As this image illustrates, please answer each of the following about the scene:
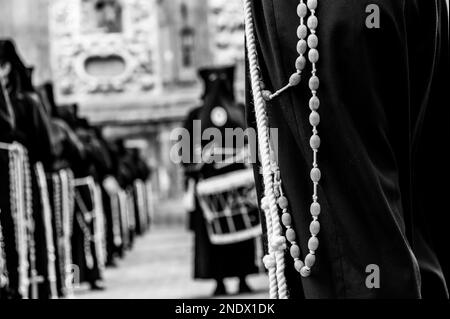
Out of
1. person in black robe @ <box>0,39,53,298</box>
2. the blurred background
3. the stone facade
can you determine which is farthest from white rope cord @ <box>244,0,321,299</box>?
the stone facade

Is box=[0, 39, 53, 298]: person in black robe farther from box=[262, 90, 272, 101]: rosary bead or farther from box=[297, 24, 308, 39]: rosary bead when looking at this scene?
box=[297, 24, 308, 39]: rosary bead

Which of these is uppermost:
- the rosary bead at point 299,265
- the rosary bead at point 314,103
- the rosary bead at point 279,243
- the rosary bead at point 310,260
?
the rosary bead at point 314,103

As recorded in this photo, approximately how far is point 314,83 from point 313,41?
0.26 ft

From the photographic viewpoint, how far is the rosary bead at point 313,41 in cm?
216

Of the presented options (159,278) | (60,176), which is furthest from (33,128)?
(159,278)

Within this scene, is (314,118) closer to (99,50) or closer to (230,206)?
(230,206)

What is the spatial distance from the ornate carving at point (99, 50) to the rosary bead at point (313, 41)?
3108 cm

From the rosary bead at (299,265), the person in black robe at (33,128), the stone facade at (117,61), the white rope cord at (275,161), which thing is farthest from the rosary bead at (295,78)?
Answer: the stone facade at (117,61)

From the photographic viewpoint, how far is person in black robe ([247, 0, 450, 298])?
2.11 m

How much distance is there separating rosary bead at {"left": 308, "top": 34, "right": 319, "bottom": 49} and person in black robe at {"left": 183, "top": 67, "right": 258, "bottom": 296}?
800 centimetres

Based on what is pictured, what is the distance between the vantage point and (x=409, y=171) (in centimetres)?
234

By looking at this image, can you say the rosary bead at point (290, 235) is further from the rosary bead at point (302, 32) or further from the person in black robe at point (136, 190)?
the person in black robe at point (136, 190)

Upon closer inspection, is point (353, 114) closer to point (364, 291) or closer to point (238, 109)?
point (364, 291)

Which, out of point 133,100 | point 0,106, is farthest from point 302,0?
point 133,100
